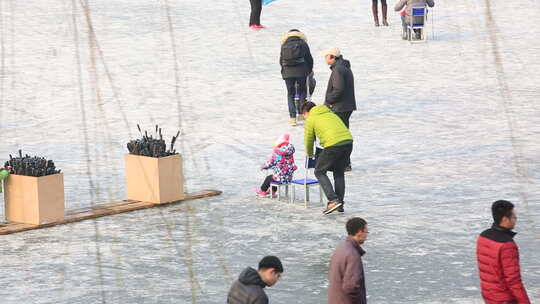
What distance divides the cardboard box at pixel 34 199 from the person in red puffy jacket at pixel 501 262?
6470mm

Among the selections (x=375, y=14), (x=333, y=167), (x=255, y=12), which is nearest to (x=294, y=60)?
(x=333, y=167)

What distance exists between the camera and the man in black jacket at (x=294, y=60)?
19.0 metres

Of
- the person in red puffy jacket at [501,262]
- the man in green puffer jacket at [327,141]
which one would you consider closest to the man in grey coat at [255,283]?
the person in red puffy jacket at [501,262]

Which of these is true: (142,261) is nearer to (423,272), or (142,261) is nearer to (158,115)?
(423,272)

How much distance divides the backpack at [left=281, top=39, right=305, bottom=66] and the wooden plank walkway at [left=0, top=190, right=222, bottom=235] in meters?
4.82

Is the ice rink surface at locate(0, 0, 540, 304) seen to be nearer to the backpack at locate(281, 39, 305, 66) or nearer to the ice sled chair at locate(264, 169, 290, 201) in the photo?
the ice sled chair at locate(264, 169, 290, 201)

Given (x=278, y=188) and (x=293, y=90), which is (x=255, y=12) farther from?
(x=278, y=188)

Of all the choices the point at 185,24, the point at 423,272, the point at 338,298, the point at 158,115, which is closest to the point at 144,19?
the point at 185,24

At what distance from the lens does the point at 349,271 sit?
311 inches

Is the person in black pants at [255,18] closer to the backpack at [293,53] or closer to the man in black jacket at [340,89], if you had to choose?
the backpack at [293,53]

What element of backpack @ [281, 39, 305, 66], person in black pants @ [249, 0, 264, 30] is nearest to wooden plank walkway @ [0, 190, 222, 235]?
backpack @ [281, 39, 305, 66]

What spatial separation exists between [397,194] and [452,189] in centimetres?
75

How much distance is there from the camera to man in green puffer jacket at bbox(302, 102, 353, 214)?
13234 millimetres

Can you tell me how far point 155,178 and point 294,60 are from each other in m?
5.60
